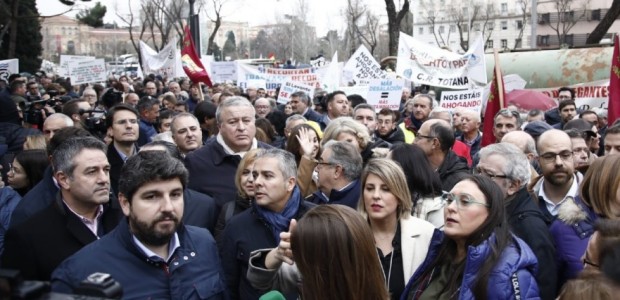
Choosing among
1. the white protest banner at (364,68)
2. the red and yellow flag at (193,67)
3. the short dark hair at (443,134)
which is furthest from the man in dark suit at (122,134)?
the white protest banner at (364,68)

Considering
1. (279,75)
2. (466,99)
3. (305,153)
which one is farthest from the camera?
(279,75)

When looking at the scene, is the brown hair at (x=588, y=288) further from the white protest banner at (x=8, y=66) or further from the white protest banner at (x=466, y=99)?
the white protest banner at (x=8, y=66)

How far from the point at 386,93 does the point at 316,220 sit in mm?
8763

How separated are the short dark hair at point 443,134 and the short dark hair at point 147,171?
2979 millimetres

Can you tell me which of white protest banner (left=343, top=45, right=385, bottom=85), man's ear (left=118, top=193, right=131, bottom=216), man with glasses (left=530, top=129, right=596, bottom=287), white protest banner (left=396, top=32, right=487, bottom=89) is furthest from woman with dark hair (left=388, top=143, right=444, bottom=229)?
white protest banner (left=343, top=45, right=385, bottom=85)

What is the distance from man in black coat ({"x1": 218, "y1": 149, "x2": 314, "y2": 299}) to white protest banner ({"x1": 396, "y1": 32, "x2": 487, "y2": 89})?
24.0ft

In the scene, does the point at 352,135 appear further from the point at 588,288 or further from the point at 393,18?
the point at 393,18

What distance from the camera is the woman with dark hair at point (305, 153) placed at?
5348 mm

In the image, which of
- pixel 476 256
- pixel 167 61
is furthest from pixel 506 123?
pixel 167 61

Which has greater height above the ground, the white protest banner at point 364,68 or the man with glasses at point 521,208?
the white protest banner at point 364,68

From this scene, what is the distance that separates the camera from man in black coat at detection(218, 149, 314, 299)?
12.0ft

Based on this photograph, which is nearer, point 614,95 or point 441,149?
point 441,149

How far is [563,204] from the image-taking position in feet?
12.5

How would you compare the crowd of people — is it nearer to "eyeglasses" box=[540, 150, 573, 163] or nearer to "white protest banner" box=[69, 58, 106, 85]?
"eyeglasses" box=[540, 150, 573, 163]
